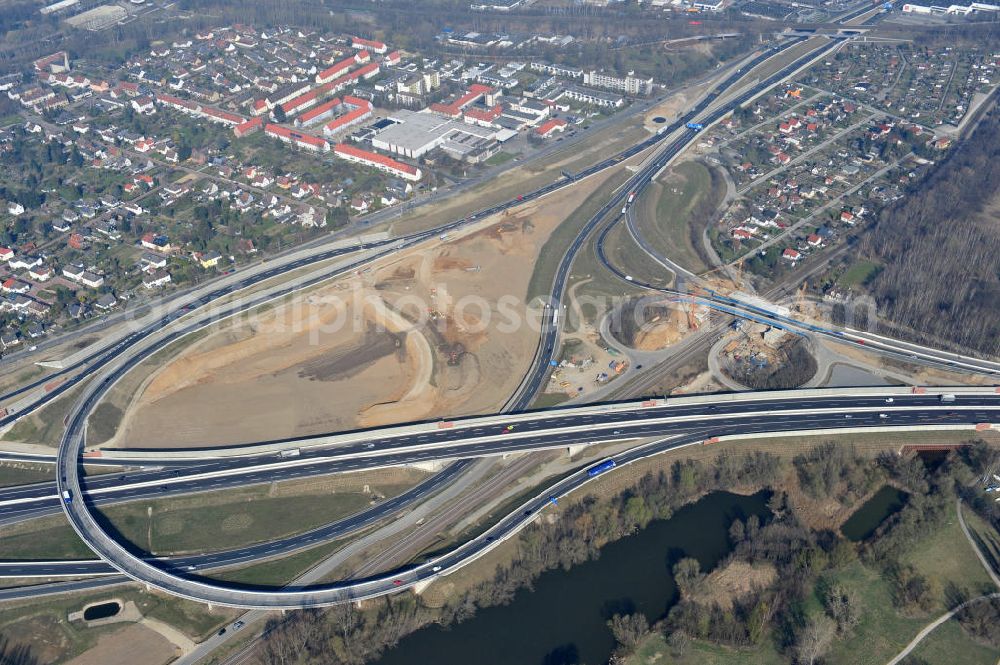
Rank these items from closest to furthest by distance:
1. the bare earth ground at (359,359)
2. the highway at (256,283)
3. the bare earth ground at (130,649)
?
the bare earth ground at (130,649), the bare earth ground at (359,359), the highway at (256,283)

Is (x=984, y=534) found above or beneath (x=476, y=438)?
above

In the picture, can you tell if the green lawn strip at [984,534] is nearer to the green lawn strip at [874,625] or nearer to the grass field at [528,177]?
the green lawn strip at [874,625]

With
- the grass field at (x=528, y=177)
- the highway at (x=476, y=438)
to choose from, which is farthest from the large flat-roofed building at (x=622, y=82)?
the highway at (x=476, y=438)

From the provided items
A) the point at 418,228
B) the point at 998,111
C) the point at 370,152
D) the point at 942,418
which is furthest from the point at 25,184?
the point at 998,111

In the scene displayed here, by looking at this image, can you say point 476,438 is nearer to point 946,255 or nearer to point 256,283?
point 256,283

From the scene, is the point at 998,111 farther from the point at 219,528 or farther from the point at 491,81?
the point at 219,528

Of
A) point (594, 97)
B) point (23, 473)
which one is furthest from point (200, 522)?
point (594, 97)
